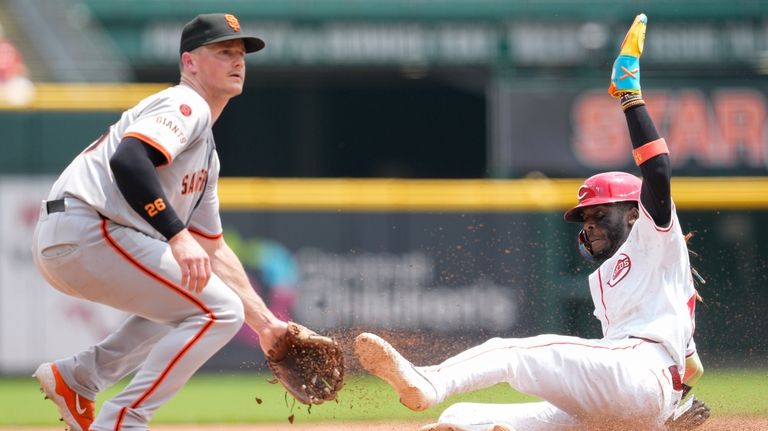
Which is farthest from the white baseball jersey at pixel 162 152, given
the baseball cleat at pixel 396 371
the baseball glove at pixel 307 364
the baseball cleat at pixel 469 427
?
the baseball cleat at pixel 469 427

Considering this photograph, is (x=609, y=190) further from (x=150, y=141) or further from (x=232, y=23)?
(x=150, y=141)

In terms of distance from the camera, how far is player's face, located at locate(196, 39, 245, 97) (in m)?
3.99

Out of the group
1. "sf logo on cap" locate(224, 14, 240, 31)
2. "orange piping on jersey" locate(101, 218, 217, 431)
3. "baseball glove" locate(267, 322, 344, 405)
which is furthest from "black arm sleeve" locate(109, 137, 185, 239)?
"baseball glove" locate(267, 322, 344, 405)

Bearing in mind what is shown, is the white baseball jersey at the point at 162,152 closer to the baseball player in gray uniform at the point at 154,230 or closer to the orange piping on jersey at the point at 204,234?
the baseball player in gray uniform at the point at 154,230

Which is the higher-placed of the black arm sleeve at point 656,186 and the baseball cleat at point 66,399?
the black arm sleeve at point 656,186

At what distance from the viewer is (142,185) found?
11.6 feet

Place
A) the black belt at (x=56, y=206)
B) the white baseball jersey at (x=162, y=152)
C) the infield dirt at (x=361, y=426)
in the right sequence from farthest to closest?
the infield dirt at (x=361, y=426) → the black belt at (x=56, y=206) → the white baseball jersey at (x=162, y=152)

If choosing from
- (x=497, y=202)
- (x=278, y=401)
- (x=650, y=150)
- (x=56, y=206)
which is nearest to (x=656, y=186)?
(x=650, y=150)

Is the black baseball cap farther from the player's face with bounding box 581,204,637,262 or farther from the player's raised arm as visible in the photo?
the player's face with bounding box 581,204,637,262

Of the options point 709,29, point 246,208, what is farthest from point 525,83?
point 709,29

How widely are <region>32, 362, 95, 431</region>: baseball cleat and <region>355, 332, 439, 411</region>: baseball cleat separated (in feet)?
3.42

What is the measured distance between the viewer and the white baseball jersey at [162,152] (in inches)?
144

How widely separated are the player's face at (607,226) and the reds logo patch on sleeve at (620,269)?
0.19 meters

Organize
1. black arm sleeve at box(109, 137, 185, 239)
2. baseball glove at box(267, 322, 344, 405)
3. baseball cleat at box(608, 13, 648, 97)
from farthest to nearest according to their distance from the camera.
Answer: baseball glove at box(267, 322, 344, 405), baseball cleat at box(608, 13, 648, 97), black arm sleeve at box(109, 137, 185, 239)
